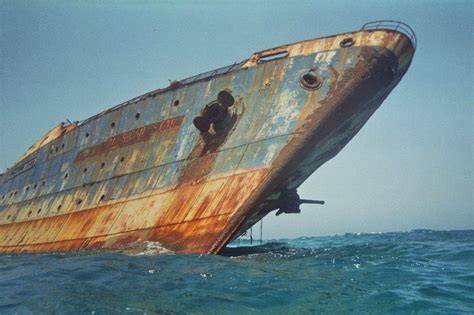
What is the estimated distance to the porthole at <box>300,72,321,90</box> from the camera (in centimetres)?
970

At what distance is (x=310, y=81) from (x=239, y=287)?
6256mm

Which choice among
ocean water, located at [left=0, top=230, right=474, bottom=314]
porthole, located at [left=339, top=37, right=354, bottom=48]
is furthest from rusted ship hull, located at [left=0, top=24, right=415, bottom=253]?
ocean water, located at [left=0, top=230, right=474, bottom=314]

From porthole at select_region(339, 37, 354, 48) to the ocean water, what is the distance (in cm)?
567

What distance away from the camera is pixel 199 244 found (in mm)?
8859

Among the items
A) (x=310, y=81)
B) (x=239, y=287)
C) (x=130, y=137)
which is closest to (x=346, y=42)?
(x=310, y=81)

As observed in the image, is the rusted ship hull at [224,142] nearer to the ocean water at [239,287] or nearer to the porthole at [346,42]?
the porthole at [346,42]

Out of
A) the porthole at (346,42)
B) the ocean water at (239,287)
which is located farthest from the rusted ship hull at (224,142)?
the ocean water at (239,287)

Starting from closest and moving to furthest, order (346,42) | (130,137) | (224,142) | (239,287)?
(239,287) < (346,42) < (224,142) < (130,137)

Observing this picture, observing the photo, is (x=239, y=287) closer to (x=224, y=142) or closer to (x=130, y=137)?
(x=224, y=142)

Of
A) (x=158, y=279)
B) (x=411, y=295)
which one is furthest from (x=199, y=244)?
(x=411, y=295)

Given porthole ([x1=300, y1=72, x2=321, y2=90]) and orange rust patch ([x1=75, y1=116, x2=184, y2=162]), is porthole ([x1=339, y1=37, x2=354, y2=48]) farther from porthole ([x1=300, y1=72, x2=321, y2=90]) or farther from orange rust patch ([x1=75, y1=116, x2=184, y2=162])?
orange rust patch ([x1=75, y1=116, x2=184, y2=162])

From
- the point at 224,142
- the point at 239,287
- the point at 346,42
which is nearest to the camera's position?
the point at 239,287

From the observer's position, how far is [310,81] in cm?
981

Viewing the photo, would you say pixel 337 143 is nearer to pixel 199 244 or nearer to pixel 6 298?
pixel 199 244
